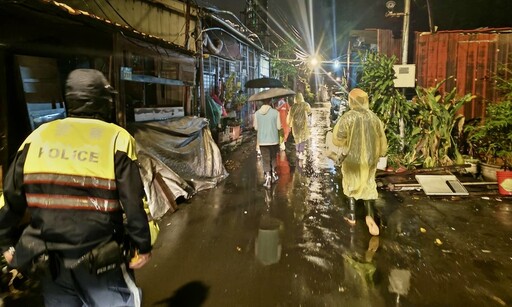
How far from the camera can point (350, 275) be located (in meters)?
4.07

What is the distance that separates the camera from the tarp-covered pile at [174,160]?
629 centimetres

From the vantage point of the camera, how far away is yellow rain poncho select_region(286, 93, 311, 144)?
11266 millimetres

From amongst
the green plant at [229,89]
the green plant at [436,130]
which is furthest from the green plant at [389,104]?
the green plant at [229,89]

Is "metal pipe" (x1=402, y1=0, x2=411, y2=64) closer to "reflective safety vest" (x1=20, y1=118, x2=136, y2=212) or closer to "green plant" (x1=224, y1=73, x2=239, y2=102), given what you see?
"green plant" (x1=224, y1=73, x2=239, y2=102)

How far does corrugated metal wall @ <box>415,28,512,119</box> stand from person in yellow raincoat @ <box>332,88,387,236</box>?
20.2 ft

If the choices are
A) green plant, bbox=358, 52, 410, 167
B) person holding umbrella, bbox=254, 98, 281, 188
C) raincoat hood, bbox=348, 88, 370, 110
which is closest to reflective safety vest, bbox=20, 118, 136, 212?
raincoat hood, bbox=348, 88, 370, 110

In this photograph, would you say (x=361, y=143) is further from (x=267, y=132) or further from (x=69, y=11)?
(x=69, y=11)

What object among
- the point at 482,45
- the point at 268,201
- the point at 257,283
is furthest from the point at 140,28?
the point at 482,45

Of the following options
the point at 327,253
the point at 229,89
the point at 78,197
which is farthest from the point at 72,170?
the point at 229,89

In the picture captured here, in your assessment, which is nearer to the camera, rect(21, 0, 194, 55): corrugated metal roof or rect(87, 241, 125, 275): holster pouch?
rect(87, 241, 125, 275): holster pouch

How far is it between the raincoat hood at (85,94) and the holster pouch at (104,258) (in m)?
0.80

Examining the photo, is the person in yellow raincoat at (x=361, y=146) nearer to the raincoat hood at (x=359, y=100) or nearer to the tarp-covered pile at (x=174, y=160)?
the raincoat hood at (x=359, y=100)

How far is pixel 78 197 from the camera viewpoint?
2.06 meters

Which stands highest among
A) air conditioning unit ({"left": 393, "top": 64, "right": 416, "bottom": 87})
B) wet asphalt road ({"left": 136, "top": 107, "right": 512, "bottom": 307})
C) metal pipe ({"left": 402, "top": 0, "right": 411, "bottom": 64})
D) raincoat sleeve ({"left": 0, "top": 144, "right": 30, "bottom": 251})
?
metal pipe ({"left": 402, "top": 0, "right": 411, "bottom": 64})
